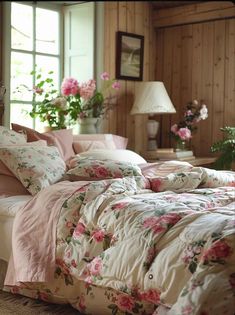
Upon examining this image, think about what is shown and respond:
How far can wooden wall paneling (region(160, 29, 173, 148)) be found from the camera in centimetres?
504

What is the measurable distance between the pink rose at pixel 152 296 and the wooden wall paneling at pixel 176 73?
3.21m

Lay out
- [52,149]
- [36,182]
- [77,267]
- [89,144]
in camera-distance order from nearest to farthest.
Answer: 1. [77,267]
2. [36,182]
3. [52,149]
4. [89,144]

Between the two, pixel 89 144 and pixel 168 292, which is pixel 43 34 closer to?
pixel 89 144

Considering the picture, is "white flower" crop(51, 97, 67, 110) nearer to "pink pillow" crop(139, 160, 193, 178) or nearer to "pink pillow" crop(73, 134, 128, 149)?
"pink pillow" crop(73, 134, 128, 149)

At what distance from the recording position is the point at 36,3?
4.27m

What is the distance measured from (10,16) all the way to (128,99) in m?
1.40

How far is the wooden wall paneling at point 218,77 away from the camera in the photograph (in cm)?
467

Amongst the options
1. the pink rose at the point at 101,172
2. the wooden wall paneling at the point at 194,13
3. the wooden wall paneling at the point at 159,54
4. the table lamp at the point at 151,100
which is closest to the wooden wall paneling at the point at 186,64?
the wooden wall paneling at the point at 194,13

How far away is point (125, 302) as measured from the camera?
2129 mm

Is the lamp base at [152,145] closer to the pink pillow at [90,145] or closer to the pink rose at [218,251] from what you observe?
the pink pillow at [90,145]

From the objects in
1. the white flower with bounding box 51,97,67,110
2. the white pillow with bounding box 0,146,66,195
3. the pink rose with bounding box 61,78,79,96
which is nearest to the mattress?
the white pillow with bounding box 0,146,66,195

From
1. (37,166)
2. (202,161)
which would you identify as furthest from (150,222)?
(202,161)

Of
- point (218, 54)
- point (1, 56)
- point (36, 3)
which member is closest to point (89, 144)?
point (1, 56)

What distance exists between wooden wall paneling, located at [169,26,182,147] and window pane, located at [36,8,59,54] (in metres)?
1.21
